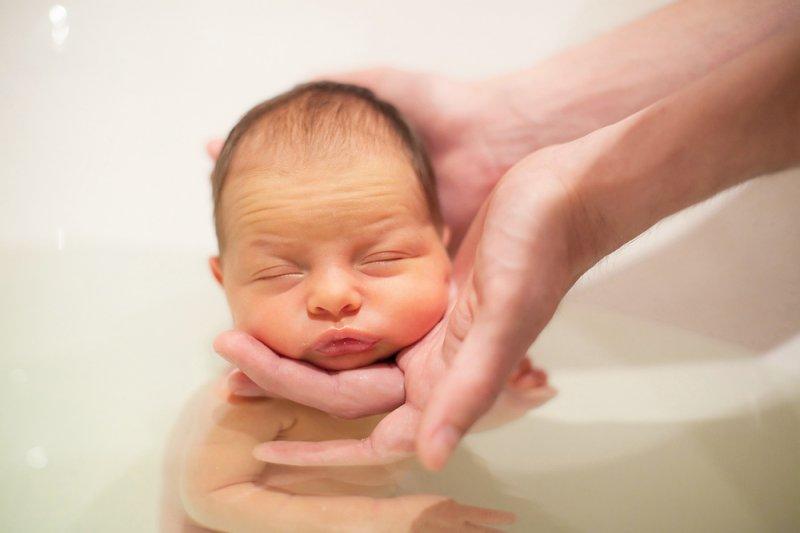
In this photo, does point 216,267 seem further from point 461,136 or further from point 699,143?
point 699,143

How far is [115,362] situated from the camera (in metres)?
1.23

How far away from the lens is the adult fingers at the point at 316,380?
0.82m

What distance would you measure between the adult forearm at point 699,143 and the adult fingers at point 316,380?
315 mm

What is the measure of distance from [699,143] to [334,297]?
1.46 feet

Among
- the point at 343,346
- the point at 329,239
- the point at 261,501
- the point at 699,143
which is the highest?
the point at 699,143

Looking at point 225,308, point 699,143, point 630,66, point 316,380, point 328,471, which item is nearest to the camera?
point 699,143

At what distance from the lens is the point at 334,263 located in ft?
2.74

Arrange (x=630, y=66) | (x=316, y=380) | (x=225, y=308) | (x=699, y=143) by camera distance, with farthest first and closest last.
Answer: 1. (x=225, y=308)
2. (x=630, y=66)
3. (x=316, y=380)
4. (x=699, y=143)

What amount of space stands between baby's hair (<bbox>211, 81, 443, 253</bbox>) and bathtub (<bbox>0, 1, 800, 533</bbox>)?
44cm

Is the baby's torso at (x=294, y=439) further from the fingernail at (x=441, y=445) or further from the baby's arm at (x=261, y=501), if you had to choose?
the fingernail at (x=441, y=445)

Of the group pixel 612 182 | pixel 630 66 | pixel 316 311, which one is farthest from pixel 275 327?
pixel 630 66

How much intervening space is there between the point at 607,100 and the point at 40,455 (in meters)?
1.11

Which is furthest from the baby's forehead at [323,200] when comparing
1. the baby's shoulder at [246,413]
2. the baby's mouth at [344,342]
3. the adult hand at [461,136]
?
the adult hand at [461,136]

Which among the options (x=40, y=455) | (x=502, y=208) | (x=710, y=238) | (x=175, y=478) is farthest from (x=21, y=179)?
(x=710, y=238)
